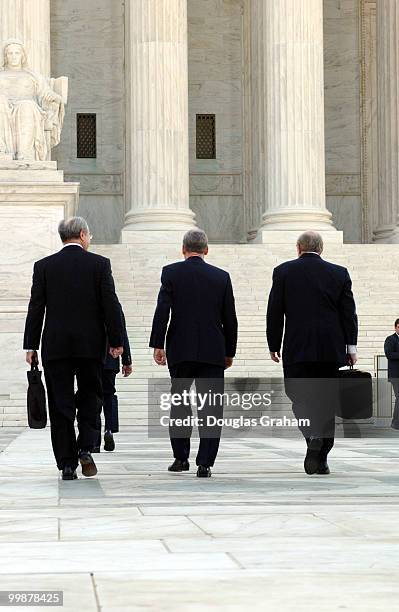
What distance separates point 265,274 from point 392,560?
3390cm

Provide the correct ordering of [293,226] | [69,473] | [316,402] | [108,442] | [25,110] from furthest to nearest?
[293,226]
[25,110]
[108,442]
[316,402]
[69,473]

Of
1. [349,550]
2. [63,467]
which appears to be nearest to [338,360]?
[63,467]

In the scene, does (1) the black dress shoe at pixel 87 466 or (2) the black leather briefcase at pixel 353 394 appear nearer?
(1) the black dress shoe at pixel 87 466

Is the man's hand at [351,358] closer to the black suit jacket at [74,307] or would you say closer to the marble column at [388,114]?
the black suit jacket at [74,307]

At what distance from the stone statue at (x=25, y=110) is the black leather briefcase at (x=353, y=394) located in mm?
18623

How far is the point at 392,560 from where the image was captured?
7273 millimetres

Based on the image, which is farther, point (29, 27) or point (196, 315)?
point (29, 27)

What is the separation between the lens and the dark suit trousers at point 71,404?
1291 centimetres

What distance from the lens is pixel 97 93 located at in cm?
5497

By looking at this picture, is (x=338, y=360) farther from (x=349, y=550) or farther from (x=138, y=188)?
(x=138, y=188)

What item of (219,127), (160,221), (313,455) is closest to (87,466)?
(313,455)

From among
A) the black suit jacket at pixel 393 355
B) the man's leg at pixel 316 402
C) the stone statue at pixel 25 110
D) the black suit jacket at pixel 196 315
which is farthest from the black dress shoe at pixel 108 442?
the stone statue at pixel 25 110

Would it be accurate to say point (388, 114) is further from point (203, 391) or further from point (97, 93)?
point (203, 391)

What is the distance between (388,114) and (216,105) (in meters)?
8.52
